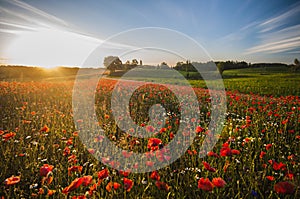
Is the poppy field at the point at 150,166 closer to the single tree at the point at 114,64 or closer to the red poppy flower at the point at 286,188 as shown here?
the red poppy flower at the point at 286,188

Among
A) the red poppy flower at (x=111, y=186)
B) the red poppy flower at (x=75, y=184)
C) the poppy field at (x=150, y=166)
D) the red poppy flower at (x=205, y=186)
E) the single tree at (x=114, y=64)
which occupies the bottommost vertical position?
the poppy field at (x=150, y=166)

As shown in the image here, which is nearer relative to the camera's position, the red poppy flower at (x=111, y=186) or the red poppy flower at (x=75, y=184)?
the red poppy flower at (x=75, y=184)

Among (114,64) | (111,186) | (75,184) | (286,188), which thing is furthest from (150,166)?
(114,64)

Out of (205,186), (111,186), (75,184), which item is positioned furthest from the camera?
(111,186)

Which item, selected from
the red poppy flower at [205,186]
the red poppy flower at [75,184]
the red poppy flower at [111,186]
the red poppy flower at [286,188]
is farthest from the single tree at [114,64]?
the red poppy flower at [286,188]

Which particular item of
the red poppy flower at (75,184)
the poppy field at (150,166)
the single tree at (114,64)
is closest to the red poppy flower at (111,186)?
the poppy field at (150,166)

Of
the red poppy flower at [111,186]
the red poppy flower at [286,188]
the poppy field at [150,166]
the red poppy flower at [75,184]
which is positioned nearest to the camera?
the red poppy flower at [75,184]

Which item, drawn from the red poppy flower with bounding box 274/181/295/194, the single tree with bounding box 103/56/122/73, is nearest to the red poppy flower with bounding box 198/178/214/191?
the red poppy flower with bounding box 274/181/295/194

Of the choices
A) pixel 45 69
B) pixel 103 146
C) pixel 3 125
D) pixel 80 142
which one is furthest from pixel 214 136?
pixel 45 69

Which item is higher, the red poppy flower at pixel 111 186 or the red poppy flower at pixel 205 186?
the red poppy flower at pixel 205 186

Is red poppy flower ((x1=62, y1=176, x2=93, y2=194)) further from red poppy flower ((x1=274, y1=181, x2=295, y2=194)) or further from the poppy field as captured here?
red poppy flower ((x1=274, y1=181, x2=295, y2=194))

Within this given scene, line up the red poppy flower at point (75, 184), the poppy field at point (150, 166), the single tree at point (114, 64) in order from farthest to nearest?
the single tree at point (114, 64) < the poppy field at point (150, 166) < the red poppy flower at point (75, 184)

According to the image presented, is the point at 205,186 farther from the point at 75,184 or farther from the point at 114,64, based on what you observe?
the point at 114,64

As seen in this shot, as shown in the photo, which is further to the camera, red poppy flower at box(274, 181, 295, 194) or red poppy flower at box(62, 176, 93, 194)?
red poppy flower at box(274, 181, 295, 194)
